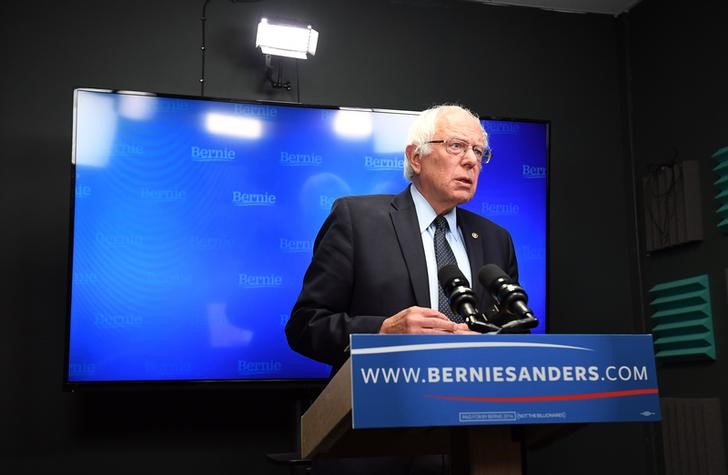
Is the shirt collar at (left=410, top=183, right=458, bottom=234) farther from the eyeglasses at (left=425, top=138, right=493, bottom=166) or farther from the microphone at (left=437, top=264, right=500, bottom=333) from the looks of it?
the microphone at (left=437, top=264, right=500, bottom=333)

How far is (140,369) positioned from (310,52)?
5.50ft

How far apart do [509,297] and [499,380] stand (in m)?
0.30

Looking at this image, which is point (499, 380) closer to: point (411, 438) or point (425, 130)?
point (411, 438)

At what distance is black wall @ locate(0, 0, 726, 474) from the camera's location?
11.6 ft

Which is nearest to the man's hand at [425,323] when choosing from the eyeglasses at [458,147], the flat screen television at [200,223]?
the eyeglasses at [458,147]

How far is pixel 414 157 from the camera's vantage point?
2.66 m

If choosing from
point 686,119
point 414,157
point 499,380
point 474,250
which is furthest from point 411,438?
point 686,119

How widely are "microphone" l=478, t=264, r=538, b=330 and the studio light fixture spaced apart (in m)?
2.36

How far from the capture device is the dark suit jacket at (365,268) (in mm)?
2309

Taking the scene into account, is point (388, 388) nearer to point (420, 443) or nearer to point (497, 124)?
point (420, 443)

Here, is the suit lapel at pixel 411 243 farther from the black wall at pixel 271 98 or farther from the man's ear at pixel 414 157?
the black wall at pixel 271 98

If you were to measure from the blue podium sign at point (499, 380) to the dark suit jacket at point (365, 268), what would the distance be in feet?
2.82

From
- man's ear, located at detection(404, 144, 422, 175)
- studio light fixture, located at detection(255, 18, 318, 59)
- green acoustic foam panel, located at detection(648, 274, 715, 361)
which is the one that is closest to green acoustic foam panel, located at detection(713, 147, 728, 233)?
green acoustic foam panel, located at detection(648, 274, 715, 361)

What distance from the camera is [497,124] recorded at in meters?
3.86
